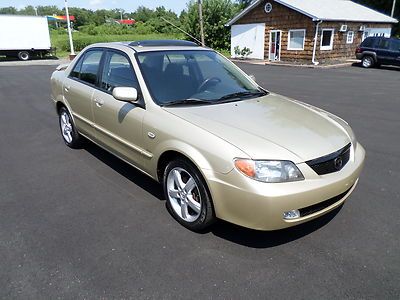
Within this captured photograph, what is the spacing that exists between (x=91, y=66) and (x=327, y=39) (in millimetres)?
20931

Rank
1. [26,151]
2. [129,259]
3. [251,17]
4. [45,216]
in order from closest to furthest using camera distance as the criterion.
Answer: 1. [129,259]
2. [45,216]
3. [26,151]
4. [251,17]

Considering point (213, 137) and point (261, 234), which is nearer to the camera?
point (213, 137)

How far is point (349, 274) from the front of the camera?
2.59 meters

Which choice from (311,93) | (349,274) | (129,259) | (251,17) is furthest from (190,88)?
(251,17)

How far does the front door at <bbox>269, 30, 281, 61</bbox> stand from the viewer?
2325 centimetres

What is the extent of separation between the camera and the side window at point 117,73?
3686 mm

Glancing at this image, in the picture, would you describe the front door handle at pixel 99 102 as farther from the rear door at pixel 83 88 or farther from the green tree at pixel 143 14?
the green tree at pixel 143 14

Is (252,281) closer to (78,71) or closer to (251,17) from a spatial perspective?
(78,71)

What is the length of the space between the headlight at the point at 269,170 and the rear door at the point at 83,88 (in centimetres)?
261

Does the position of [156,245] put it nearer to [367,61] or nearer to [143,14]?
[367,61]

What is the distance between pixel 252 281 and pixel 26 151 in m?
4.48

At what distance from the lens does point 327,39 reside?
21953 millimetres

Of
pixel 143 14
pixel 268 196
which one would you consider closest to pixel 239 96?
pixel 268 196

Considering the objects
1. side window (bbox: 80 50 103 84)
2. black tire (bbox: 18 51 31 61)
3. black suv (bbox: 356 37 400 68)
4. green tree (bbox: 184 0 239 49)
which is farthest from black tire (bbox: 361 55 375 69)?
black tire (bbox: 18 51 31 61)
